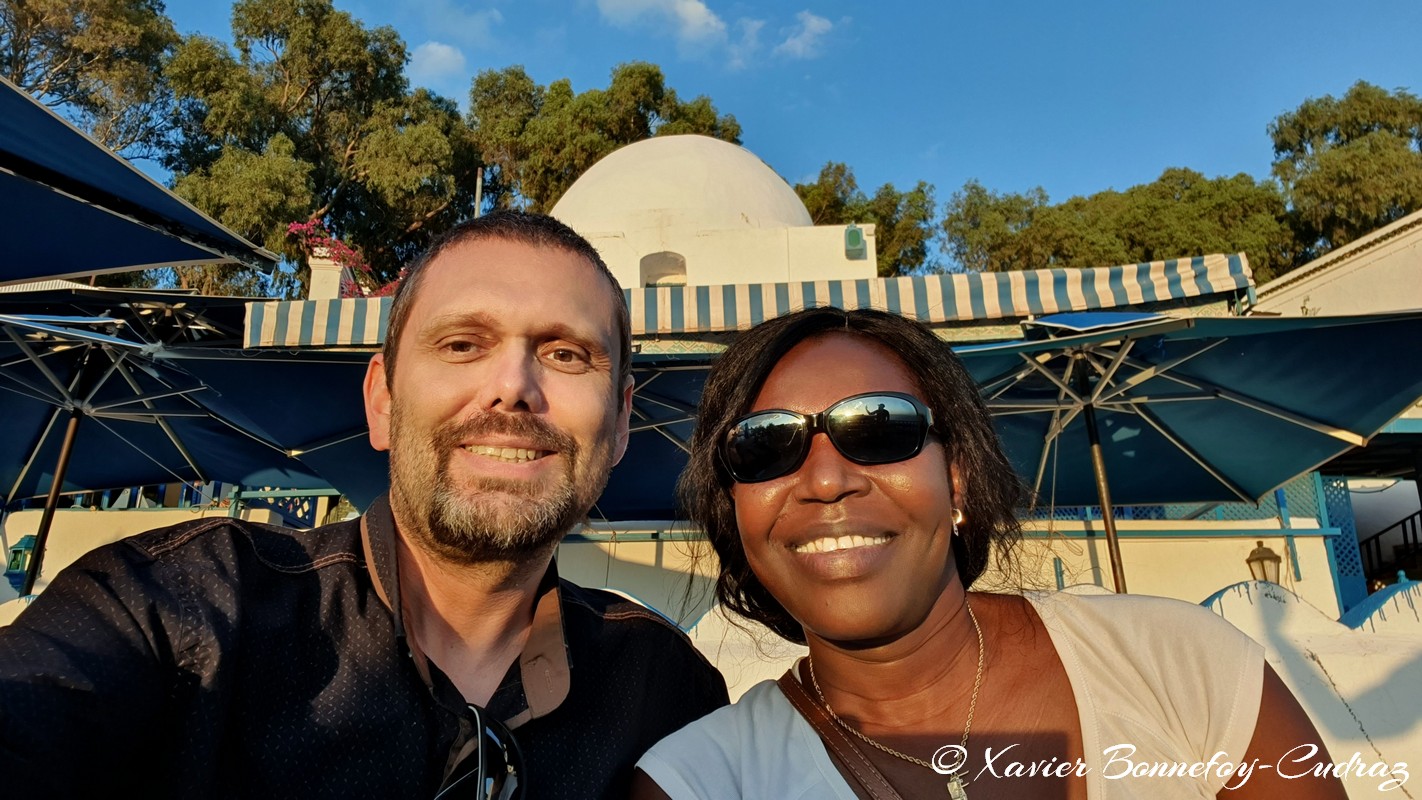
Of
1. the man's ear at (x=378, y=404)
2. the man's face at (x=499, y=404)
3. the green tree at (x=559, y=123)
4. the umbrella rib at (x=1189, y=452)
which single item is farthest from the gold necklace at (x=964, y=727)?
the green tree at (x=559, y=123)

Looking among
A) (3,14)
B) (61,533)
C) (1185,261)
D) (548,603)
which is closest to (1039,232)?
(1185,261)

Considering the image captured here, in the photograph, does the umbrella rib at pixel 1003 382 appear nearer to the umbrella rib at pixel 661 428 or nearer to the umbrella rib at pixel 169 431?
the umbrella rib at pixel 661 428

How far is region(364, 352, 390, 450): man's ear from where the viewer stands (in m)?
1.87

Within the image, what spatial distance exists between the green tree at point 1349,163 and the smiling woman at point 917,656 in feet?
92.1

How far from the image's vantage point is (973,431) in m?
1.85

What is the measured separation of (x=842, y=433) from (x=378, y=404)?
1086 millimetres

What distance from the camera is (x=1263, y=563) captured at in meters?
7.25

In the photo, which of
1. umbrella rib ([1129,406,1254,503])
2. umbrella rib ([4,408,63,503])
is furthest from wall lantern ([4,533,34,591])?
umbrella rib ([1129,406,1254,503])

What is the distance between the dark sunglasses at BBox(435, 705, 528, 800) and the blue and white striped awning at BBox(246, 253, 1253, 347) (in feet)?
12.2

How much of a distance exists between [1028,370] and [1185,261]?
4.26 ft

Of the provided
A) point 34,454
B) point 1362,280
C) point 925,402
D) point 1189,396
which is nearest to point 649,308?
point 1189,396

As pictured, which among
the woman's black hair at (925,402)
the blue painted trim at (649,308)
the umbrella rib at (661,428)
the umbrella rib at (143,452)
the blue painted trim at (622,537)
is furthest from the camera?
the blue painted trim at (622,537)

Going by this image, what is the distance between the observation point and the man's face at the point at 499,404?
1648 millimetres

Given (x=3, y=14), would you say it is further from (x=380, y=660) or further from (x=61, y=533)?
(x=380, y=660)
